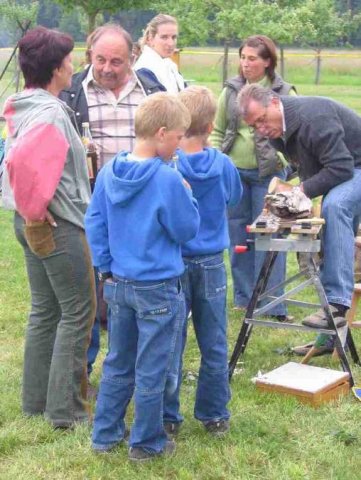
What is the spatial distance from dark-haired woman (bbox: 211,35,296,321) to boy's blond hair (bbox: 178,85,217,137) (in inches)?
90.5

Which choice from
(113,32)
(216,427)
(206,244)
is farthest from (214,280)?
(113,32)

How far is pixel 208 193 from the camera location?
14.0 feet

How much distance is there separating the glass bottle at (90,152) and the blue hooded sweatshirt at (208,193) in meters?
1.04

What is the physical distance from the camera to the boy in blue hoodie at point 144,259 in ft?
12.3

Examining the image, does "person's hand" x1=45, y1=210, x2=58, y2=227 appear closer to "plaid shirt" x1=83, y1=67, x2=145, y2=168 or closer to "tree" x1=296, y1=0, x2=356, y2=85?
"plaid shirt" x1=83, y1=67, x2=145, y2=168

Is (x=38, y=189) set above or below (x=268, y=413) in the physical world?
above

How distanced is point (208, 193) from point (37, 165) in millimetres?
795

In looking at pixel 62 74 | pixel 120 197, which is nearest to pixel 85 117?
pixel 62 74

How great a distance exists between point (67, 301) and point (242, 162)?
8.49ft

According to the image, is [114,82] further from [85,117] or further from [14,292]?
[14,292]

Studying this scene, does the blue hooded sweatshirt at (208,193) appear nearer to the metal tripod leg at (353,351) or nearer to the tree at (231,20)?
the metal tripod leg at (353,351)

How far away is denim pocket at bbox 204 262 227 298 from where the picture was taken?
4.21 m

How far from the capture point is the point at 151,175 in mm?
3750

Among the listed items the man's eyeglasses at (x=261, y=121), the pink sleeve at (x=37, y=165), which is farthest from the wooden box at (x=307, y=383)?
the pink sleeve at (x=37, y=165)
